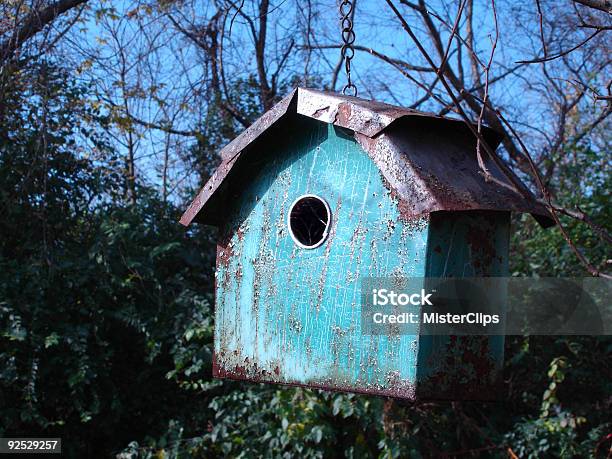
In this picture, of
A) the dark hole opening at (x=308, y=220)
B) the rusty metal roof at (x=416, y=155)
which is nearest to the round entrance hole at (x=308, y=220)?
the dark hole opening at (x=308, y=220)

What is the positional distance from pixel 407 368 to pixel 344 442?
254 centimetres

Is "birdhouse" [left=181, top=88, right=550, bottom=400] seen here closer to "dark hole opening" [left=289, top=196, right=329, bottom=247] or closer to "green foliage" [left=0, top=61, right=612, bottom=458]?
"dark hole opening" [left=289, top=196, right=329, bottom=247]

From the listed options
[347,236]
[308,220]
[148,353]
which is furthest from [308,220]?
[148,353]

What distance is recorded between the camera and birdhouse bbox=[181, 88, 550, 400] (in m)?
2.07

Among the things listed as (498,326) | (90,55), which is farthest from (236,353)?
(90,55)

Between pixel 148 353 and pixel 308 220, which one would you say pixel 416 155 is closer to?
pixel 308 220

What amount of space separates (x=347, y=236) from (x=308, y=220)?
1.02ft

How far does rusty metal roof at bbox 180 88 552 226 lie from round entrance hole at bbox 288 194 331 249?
268mm

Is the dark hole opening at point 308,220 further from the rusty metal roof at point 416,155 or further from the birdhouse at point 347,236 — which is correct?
the rusty metal roof at point 416,155

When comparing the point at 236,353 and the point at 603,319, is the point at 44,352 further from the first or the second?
the point at 603,319

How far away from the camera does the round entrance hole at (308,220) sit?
2.38 meters

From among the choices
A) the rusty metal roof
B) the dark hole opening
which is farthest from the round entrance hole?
the rusty metal roof

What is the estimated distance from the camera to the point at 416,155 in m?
2.12

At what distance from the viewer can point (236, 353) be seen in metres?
2.52
